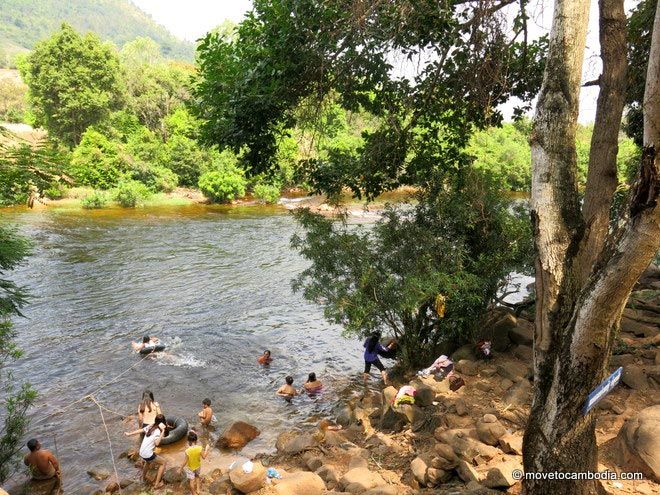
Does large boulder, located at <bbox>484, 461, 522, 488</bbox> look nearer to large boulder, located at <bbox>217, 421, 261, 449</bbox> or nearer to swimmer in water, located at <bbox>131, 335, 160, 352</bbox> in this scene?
large boulder, located at <bbox>217, 421, 261, 449</bbox>

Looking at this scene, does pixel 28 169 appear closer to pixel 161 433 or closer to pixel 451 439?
pixel 161 433

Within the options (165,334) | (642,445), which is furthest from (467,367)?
(165,334)

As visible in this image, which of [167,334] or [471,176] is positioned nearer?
[471,176]

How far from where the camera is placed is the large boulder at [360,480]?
258 inches

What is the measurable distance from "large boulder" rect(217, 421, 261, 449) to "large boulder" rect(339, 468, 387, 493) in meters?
3.11

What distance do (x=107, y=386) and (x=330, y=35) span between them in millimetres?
9476

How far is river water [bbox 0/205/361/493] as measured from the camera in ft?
34.8

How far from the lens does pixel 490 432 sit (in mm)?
6859

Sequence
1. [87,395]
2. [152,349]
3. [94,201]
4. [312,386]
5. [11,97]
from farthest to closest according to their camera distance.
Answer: [11,97]
[94,201]
[152,349]
[312,386]
[87,395]

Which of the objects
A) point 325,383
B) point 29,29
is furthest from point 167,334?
point 29,29

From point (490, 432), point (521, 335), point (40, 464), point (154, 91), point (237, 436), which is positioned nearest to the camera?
point (490, 432)

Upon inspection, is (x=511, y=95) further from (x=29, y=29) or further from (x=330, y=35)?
(x=29, y=29)

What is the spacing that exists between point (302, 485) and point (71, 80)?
137 ft

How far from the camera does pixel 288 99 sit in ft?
25.7
